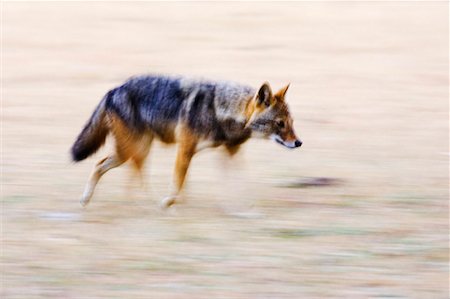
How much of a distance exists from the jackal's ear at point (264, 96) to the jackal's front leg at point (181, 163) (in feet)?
1.97

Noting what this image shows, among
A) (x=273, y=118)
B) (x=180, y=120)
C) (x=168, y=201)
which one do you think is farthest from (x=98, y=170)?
(x=273, y=118)

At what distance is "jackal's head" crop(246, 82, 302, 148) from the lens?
7.88m

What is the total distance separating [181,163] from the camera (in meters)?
7.97

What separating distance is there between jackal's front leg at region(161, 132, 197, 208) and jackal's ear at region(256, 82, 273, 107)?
1.97ft

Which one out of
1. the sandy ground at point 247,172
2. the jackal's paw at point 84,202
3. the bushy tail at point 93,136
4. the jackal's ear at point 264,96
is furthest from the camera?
the bushy tail at point 93,136

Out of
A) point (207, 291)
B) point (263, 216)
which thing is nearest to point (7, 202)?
point (263, 216)

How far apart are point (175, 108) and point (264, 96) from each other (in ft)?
2.41

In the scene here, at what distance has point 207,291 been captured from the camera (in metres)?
6.12

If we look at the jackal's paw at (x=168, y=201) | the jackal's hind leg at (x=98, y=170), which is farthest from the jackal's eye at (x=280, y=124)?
the jackal's hind leg at (x=98, y=170)

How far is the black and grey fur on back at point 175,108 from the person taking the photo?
26.1ft

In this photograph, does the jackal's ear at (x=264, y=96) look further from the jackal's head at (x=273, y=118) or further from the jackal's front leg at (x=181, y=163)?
the jackal's front leg at (x=181, y=163)

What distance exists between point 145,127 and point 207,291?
234 centimetres

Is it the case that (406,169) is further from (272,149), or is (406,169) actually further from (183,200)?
(183,200)

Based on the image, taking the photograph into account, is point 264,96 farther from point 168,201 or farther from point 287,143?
point 168,201
